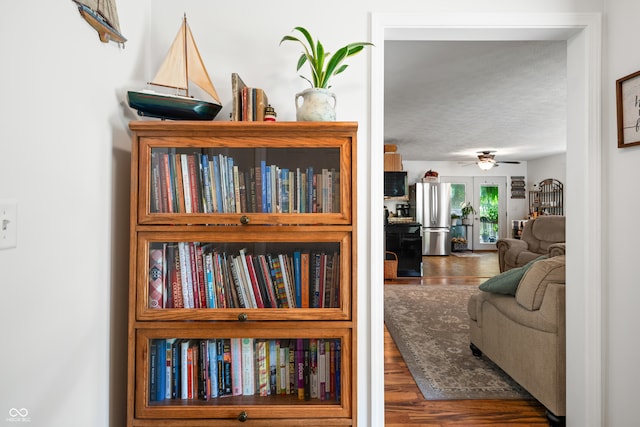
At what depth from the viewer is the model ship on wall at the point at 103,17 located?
116 centimetres

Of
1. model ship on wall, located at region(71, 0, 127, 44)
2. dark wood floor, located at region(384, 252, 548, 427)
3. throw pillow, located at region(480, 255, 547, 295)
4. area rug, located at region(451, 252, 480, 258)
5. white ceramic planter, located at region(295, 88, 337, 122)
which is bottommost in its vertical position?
dark wood floor, located at region(384, 252, 548, 427)

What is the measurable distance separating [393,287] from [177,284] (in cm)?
469

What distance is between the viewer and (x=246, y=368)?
139 centimetres

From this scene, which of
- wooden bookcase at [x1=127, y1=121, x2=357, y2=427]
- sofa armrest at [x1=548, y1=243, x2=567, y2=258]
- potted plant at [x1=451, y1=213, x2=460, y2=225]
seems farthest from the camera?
potted plant at [x1=451, y1=213, x2=460, y2=225]

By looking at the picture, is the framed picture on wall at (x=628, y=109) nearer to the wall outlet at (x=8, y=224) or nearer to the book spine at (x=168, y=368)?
the book spine at (x=168, y=368)

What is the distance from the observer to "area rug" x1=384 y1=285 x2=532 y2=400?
2461 mm

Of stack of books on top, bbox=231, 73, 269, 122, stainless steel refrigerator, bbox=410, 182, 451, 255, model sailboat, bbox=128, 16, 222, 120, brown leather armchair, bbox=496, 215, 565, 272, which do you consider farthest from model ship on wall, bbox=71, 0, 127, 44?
stainless steel refrigerator, bbox=410, 182, 451, 255

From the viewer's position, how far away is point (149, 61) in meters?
1.67

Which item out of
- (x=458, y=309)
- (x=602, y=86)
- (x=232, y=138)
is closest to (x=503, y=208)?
(x=458, y=309)

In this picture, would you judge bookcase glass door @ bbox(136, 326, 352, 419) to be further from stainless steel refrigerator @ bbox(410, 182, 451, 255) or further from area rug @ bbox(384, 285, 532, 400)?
stainless steel refrigerator @ bbox(410, 182, 451, 255)

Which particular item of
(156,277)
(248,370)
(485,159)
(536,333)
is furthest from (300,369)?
(485,159)

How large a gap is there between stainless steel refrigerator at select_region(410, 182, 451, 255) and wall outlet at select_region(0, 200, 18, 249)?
9192mm

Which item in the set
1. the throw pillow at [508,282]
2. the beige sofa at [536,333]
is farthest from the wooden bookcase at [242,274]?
the throw pillow at [508,282]

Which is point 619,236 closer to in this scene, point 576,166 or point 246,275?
point 576,166
